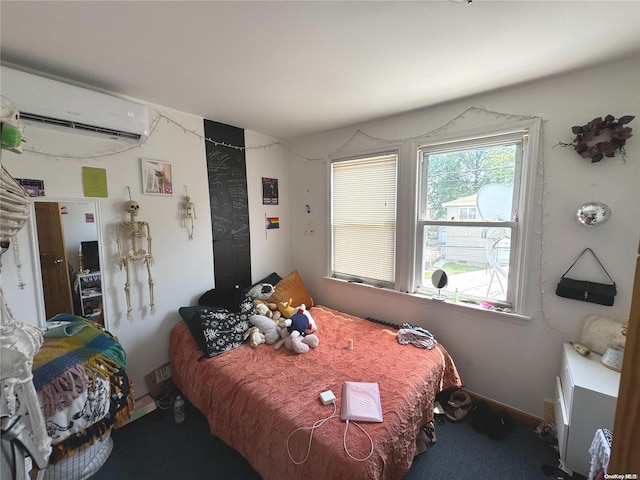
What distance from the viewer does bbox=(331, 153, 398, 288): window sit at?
97.1 inches

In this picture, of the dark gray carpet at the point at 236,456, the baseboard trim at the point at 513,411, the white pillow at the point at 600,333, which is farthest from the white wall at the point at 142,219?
the white pillow at the point at 600,333

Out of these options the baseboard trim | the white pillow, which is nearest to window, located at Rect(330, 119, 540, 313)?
the white pillow

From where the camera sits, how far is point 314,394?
1521 mm

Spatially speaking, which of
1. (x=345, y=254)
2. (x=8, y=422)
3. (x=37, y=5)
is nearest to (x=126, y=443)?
(x=8, y=422)

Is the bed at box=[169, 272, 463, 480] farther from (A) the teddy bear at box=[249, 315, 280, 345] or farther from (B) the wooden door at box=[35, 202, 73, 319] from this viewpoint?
(B) the wooden door at box=[35, 202, 73, 319]

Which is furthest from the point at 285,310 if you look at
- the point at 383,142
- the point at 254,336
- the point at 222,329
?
the point at 383,142

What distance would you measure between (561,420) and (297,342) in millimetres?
1679

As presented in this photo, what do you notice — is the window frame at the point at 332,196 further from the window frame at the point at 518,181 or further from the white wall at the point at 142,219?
the white wall at the point at 142,219

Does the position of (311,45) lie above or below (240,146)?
above

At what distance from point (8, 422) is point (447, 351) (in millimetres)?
2441

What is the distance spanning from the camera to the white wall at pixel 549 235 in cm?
152

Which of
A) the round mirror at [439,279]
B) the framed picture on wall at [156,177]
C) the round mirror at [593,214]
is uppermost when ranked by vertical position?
the framed picture on wall at [156,177]

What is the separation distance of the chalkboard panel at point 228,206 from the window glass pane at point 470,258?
1793 millimetres

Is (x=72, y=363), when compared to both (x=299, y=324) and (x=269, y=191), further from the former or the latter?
(x=269, y=191)
